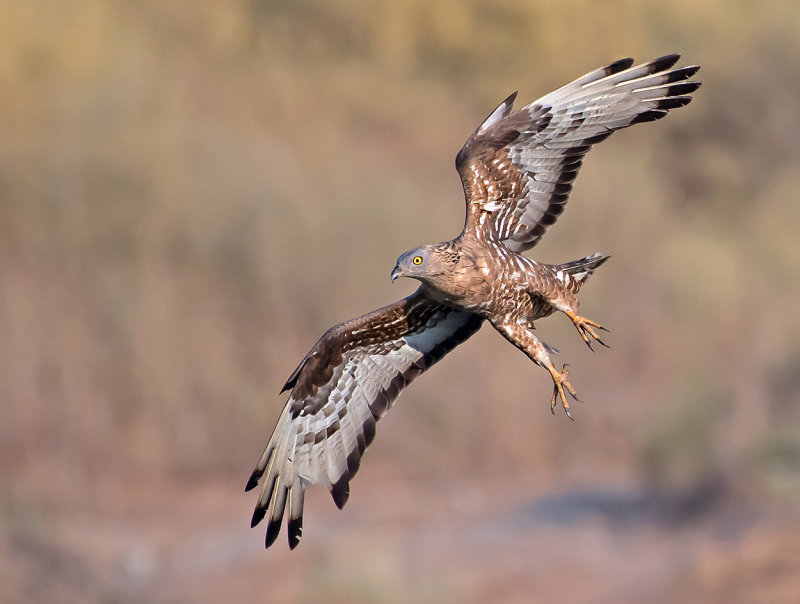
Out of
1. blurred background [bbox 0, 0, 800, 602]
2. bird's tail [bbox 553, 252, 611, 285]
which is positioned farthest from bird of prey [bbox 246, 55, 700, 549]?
blurred background [bbox 0, 0, 800, 602]

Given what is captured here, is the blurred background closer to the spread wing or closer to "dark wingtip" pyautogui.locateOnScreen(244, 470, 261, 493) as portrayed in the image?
"dark wingtip" pyautogui.locateOnScreen(244, 470, 261, 493)

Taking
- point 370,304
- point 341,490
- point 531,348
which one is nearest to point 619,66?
point 531,348

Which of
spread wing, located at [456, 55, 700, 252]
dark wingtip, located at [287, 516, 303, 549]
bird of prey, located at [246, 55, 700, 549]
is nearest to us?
bird of prey, located at [246, 55, 700, 549]

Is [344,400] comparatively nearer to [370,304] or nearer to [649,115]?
[649,115]

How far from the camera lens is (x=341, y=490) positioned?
33.8ft

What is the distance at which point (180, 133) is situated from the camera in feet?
95.3

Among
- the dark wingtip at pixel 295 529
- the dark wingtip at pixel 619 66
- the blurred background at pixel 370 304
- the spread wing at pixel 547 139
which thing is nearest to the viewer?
the dark wingtip at pixel 619 66

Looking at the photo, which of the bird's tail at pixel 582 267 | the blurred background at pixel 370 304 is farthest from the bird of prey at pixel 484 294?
the blurred background at pixel 370 304

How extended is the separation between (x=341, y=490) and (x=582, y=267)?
2.07 meters

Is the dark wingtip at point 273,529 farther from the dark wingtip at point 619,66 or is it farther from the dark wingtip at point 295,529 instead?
the dark wingtip at point 619,66

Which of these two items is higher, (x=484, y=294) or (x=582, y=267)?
(x=582, y=267)

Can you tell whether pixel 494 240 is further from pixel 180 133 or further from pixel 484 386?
pixel 180 133

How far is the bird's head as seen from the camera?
9.09 m

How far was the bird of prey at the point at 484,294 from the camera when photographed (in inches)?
380
